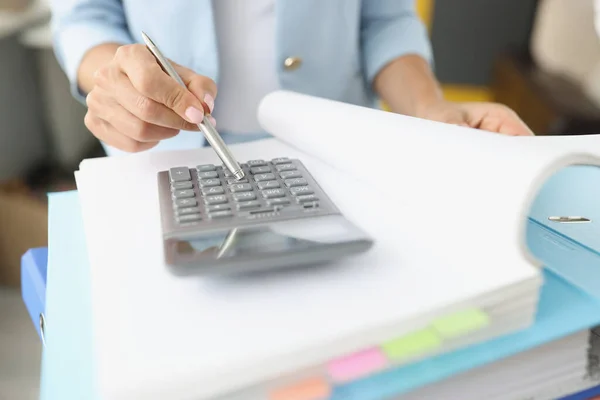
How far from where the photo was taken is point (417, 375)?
222mm

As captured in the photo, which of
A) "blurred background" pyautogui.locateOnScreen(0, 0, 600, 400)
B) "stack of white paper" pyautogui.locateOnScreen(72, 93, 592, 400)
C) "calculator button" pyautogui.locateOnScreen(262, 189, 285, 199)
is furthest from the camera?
"blurred background" pyautogui.locateOnScreen(0, 0, 600, 400)

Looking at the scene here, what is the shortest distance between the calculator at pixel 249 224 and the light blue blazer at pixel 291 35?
212 millimetres

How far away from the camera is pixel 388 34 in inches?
24.4

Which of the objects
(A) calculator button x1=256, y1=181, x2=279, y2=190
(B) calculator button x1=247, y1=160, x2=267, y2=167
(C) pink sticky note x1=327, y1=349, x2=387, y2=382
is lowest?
(C) pink sticky note x1=327, y1=349, x2=387, y2=382

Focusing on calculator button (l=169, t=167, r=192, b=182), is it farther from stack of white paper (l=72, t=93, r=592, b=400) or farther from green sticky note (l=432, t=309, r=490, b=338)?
green sticky note (l=432, t=309, r=490, b=338)

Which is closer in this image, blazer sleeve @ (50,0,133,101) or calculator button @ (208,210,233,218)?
calculator button @ (208,210,233,218)

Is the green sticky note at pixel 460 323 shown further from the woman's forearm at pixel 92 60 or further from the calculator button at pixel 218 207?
the woman's forearm at pixel 92 60

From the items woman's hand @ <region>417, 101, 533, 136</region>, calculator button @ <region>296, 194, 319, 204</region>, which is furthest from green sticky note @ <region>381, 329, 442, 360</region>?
woman's hand @ <region>417, 101, 533, 136</region>

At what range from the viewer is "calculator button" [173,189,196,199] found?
12.4 inches

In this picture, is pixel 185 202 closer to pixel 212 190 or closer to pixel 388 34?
pixel 212 190

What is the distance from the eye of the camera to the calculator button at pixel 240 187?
32 centimetres

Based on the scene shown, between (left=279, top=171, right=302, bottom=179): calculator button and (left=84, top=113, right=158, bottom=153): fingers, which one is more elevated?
(left=84, top=113, right=158, bottom=153): fingers

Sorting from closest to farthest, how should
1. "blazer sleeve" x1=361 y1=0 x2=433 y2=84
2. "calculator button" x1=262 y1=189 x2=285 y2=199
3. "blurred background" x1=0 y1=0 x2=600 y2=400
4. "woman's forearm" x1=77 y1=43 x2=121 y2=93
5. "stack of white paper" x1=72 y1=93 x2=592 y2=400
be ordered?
"stack of white paper" x1=72 y1=93 x2=592 y2=400
"calculator button" x1=262 y1=189 x2=285 y2=199
"woman's forearm" x1=77 y1=43 x2=121 y2=93
"blazer sleeve" x1=361 y1=0 x2=433 y2=84
"blurred background" x1=0 y1=0 x2=600 y2=400

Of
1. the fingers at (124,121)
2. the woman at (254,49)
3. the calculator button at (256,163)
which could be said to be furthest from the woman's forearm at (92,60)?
the calculator button at (256,163)
